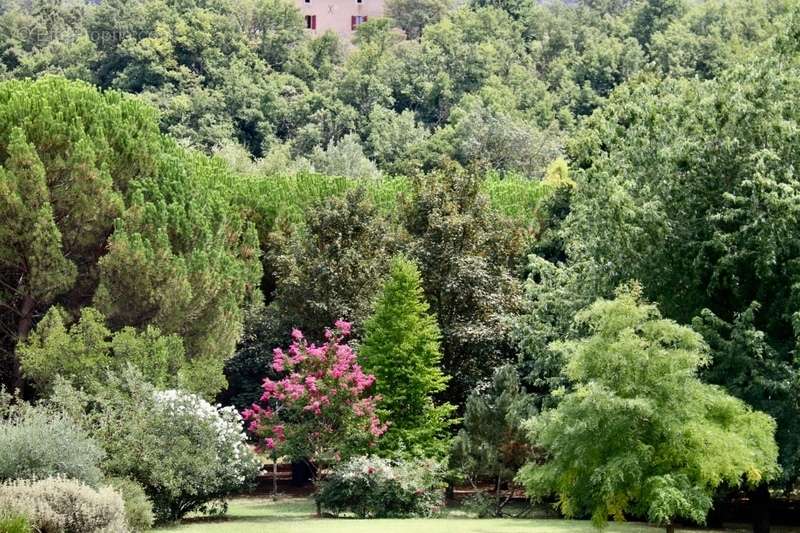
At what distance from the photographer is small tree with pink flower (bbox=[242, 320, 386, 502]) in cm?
3450

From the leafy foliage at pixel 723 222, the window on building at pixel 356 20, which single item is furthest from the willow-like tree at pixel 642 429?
the window on building at pixel 356 20

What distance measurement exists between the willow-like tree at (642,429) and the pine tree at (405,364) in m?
8.80

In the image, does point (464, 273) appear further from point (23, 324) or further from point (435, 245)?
Result: point (23, 324)

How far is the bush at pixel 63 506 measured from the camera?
23734 millimetres

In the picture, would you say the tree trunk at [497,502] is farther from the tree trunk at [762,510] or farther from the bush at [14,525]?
the bush at [14,525]

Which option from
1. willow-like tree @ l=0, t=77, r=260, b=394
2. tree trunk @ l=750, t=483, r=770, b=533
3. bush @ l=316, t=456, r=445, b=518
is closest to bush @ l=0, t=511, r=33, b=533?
bush @ l=316, t=456, r=445, b=518

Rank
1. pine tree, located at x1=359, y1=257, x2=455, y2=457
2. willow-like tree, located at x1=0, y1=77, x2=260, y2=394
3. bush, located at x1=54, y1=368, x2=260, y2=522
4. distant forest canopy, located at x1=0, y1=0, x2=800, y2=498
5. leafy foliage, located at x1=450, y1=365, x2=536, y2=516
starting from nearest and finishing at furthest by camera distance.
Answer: bush, located at x1=54, y1=368, x2=260, y2=522 → distant forest canopy, located at x1=0, y1=0, x2=800, y2=498 → willow-like tree, located at x1=0, y1=77, x2=260, y2=394 → leafy foliage, located at x1=450, y1=365, x2=536, y2=516 → pine tree, located at x1=359, y1=257, x2=455, y2=457

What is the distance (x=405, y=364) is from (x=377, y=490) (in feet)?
14.3

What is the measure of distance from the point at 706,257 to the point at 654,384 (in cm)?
644

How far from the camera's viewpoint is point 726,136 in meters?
32.5

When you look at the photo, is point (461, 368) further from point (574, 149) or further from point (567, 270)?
point (574, 149)

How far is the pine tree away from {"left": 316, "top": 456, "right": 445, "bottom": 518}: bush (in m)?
1.83

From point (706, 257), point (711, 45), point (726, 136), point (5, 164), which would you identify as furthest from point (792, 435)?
point (711, 45)

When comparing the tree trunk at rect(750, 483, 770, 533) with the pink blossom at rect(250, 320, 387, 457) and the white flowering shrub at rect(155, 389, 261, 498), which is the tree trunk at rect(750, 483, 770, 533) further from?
the white flowering shrub at rect(155, 389, 261, 498)
